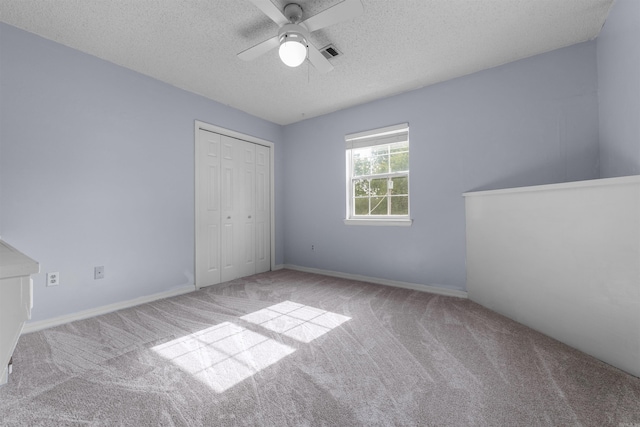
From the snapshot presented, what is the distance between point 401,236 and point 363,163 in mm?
1214

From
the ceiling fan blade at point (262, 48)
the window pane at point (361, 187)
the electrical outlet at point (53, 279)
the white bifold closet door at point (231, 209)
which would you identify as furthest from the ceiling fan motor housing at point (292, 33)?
the electrical outlet at point (53, 279)

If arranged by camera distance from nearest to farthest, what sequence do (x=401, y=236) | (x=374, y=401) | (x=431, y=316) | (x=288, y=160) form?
(x=374, y=401), (x=431, y=316), (x=401, y=236), (x=288, y=160)

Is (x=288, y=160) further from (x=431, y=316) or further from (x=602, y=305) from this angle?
(x=602, y=305)

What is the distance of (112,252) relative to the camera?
275 centimetres

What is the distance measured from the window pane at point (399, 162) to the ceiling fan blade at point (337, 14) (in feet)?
6.83

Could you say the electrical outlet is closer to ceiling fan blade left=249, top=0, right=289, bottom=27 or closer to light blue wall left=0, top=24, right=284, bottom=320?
light blue wall left=0, top=24, right=284, bottom=320

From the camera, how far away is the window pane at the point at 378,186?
3.79 meters

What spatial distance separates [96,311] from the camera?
262 centimetres

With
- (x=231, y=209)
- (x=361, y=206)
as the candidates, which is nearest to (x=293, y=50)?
(x=361, y=206)

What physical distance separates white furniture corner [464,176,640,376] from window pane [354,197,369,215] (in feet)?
5.10

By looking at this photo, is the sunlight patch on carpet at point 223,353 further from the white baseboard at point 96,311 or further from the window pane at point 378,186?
the window pane at point 378,186

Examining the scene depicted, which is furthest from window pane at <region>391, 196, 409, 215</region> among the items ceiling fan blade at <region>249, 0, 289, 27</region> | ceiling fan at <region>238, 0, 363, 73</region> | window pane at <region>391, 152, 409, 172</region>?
ceiling fan blade at <region>249, 0, 289, 27</region>

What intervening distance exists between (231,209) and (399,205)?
243 centimetres

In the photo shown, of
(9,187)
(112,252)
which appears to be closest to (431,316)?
(112,252)
